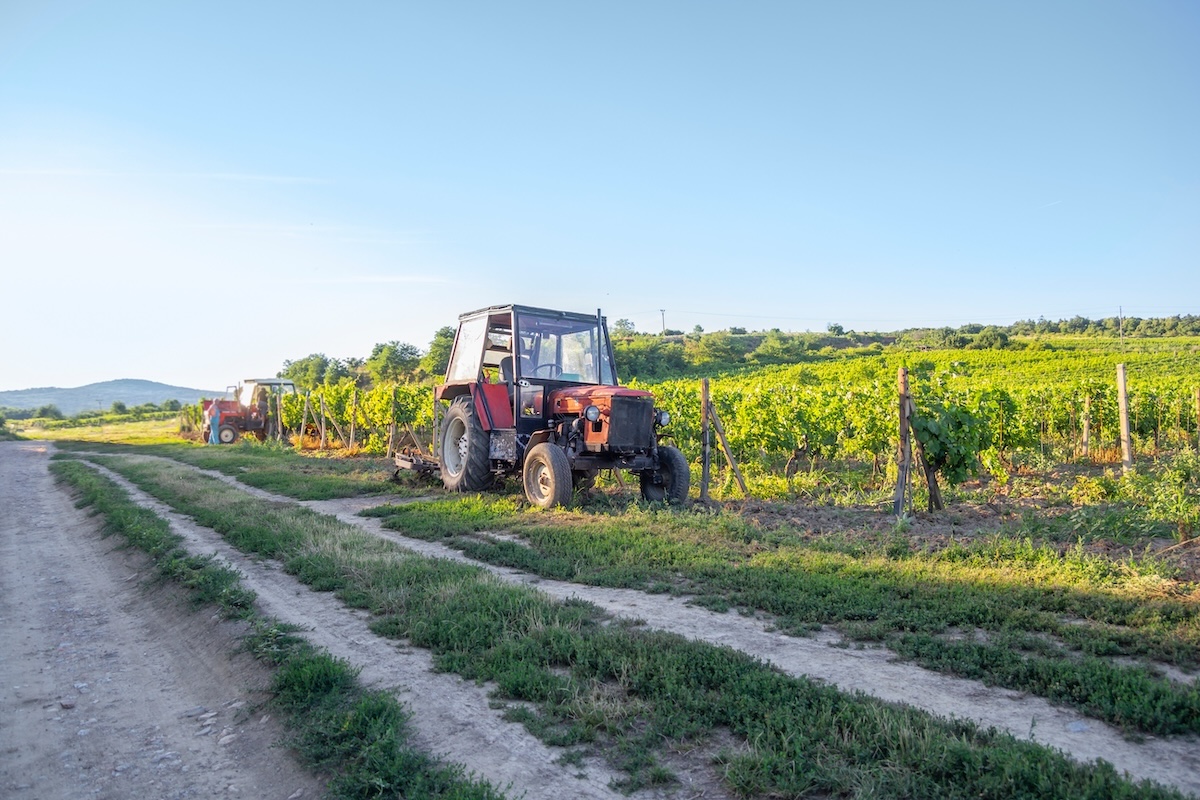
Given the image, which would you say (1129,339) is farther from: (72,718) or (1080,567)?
(72,718)

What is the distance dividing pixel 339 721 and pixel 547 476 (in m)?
6.08

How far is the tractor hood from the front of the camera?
9.25 m

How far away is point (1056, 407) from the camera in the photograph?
17172 millimetres

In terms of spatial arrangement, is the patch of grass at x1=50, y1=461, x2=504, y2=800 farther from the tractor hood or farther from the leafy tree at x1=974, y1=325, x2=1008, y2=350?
the leafy tree at x1=974, y1=325, x2=1008, y2=350

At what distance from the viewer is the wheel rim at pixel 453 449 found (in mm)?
11148

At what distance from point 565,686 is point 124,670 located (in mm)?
2936

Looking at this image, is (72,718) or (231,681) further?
(231,681)

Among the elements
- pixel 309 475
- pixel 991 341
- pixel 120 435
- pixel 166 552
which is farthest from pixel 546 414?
pixel 991 341

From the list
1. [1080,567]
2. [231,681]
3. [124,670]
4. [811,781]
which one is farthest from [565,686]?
[1080,567]

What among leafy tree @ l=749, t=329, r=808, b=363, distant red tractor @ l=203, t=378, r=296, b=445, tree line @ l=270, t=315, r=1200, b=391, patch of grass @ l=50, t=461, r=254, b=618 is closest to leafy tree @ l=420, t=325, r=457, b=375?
tree line @ l=270, t=315, r=1200, b=391

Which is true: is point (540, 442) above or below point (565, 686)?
above

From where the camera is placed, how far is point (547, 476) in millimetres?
9445

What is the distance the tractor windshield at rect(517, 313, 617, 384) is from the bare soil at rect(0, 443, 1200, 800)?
4484 mm

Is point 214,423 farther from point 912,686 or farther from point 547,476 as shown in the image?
point 912,686
